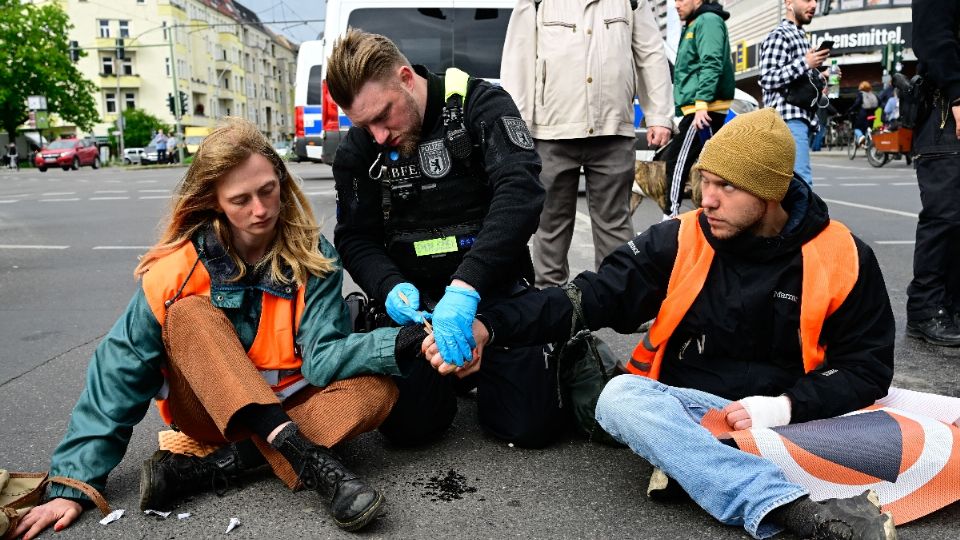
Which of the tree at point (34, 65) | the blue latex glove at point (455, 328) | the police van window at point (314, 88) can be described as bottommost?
the blue latex glove at point (455, 328)

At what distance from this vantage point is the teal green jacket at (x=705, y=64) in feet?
17.0

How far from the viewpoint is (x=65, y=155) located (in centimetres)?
3719

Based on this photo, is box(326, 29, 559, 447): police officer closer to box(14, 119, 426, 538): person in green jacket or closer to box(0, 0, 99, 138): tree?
box(14, 119, 426, 538): person in green jacket

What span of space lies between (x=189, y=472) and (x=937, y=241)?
3.43m

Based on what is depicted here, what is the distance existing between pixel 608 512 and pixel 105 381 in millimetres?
1504

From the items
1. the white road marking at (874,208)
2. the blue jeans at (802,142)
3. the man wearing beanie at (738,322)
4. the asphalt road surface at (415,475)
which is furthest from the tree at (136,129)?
the man wearing beanie at (738,322)

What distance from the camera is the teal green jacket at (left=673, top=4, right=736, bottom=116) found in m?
5.17

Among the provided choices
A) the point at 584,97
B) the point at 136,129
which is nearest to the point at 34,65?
the point at 136,129

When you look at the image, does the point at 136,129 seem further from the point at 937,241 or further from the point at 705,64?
the point at 937,241

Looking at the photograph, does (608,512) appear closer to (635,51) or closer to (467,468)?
(467,468)

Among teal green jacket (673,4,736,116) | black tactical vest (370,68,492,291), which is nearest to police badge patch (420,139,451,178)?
black tactical vest (370,68,492,291)

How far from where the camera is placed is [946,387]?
337cm

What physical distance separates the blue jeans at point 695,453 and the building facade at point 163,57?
6276 centimetres

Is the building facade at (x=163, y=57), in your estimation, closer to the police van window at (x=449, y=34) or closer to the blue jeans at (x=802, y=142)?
the police van window at (x=449, y=34)
